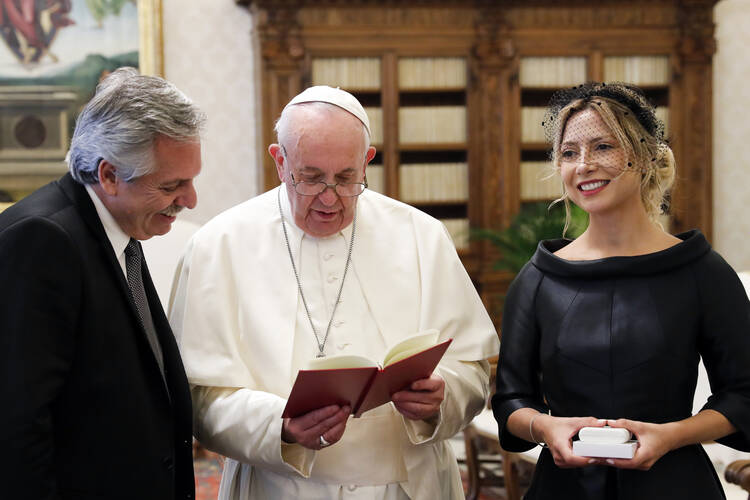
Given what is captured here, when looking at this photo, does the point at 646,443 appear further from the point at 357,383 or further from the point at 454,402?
the point at 357,383

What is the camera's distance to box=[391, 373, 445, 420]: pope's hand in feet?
7.46

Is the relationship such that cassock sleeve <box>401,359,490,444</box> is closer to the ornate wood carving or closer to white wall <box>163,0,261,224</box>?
the ornate wood carving

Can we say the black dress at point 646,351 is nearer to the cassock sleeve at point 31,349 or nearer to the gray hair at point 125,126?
the gray hair at point 125,126

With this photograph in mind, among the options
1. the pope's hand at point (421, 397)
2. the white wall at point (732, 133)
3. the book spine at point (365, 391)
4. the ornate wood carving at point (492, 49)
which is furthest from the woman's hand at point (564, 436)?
the white wall at point (732, 133)

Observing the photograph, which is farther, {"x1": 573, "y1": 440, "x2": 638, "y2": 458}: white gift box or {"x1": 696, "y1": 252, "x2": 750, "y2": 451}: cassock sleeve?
{"x1": 696, "y1": 252, "x2": 750, "y2": 451}: cassock sleeve

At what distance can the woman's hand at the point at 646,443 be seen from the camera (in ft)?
6.75

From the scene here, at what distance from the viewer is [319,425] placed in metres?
2.18

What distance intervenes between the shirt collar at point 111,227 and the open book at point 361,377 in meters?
0.52

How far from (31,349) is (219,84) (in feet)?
18.3

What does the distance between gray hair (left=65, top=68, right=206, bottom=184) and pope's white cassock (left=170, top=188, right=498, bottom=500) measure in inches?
23.4

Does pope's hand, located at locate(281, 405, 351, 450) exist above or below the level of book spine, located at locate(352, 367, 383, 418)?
below

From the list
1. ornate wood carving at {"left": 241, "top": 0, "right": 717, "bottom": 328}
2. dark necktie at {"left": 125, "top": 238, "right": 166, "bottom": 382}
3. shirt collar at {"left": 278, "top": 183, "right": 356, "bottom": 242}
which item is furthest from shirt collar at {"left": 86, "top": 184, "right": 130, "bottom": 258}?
ornate wood carving at {"left": 241, "top": 0, "right": 717, "bottom": 328}

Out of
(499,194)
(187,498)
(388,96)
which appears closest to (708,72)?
(499,194)

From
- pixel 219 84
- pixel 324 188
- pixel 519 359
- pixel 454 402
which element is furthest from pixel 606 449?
pixel 219 84
